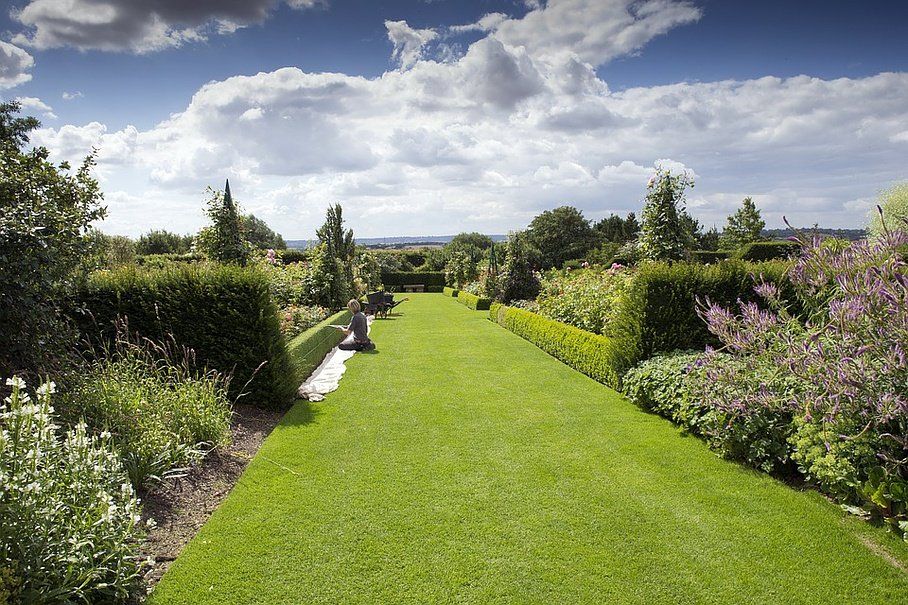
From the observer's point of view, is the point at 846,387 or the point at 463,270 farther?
the point at 463,270

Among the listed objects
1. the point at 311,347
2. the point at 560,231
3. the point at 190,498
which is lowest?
the point at 190,498

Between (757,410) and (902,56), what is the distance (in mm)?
5666

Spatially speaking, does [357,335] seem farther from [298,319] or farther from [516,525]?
[516,525]

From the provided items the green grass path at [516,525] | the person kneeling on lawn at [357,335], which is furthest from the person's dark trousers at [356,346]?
the green grass path at [516,525]

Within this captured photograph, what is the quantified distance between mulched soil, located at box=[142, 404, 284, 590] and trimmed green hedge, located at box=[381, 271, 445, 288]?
29546mm

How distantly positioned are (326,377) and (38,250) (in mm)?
4600

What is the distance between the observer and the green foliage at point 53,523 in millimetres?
2555

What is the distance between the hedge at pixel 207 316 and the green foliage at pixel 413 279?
28183 millimetres

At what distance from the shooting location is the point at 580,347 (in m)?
9.07

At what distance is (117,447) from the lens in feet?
14.0

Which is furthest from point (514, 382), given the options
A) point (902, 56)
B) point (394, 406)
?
point (902, 56)

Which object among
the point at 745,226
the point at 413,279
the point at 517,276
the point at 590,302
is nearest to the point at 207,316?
the point at 590,302

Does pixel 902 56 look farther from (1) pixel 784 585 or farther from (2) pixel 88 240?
(2) pixel 88 240

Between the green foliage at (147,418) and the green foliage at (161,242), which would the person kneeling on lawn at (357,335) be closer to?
the green foliage at (147,418)
